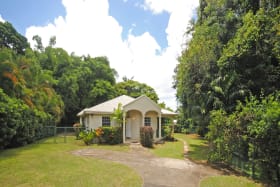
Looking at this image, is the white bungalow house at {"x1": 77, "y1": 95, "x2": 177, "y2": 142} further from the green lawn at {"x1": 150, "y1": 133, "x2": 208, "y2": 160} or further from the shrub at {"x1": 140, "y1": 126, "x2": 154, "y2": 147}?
the green lawn at {"x1": 150, "y1": 133, "x2": 208, "y2": 160}

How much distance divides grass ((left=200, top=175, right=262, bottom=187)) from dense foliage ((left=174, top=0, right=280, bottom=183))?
81cm

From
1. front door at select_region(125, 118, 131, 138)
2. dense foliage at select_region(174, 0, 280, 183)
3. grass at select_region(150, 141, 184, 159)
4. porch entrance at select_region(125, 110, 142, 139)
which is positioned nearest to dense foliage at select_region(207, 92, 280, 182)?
dense foliage at select_region(174, 0, 280, 183)

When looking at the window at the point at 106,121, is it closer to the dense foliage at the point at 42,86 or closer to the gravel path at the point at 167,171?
the dense foliage at the point at 42,86

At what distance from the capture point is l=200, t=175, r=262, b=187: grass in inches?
316

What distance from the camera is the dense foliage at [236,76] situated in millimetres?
8392

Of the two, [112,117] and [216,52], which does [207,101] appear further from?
[112,117]

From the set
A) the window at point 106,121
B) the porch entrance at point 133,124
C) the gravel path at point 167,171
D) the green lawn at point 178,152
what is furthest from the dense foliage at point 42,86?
the green lawn at point 178,152

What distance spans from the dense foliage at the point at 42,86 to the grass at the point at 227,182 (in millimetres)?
12402

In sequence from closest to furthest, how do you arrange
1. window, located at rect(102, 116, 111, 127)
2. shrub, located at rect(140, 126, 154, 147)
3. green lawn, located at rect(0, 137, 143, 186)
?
green lawn, located at rect(0, 137, 143, 186) → shrub, located at rect(140, 126, 154, 147) → window, located at rect(102, 116, 111, 127)

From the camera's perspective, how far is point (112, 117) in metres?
19.4

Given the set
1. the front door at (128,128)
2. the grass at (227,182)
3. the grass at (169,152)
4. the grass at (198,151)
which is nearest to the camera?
the grass at (227,182)

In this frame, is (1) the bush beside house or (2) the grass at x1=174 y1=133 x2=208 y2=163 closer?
(2) the grass at x1=174 y1=133 x2=208 y2=163

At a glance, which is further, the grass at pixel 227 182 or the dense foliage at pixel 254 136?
the grass at pixel 227 182

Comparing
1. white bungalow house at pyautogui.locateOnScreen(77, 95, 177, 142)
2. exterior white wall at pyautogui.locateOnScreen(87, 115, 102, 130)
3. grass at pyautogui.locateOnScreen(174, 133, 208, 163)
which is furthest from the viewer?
exterior white wall at pyautogui.locateOnScreen(87, 115, 102, 130)
